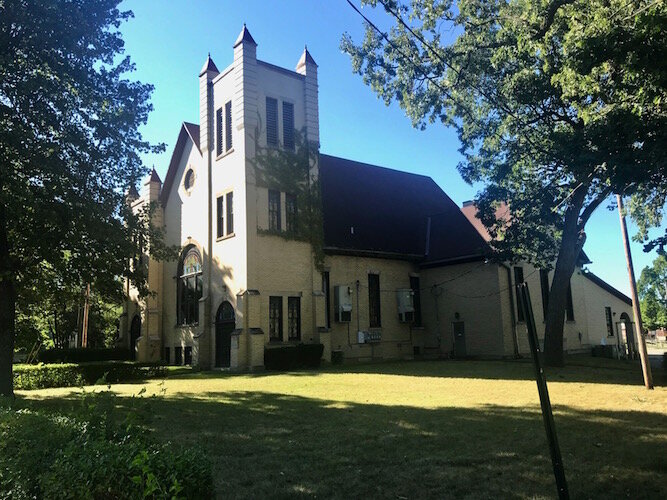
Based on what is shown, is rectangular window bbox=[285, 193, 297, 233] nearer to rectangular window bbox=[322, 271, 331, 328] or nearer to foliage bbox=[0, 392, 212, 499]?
rectangular window bbox=[322, 271, 331, 328]

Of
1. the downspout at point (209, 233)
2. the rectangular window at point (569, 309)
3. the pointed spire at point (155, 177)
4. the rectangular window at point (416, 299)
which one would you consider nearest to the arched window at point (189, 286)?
the downspout at point (209, 233)

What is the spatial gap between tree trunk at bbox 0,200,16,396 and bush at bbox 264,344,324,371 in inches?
441

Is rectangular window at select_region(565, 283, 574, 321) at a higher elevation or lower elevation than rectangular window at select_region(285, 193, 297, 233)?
lower

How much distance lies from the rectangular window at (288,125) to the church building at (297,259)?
0.07m

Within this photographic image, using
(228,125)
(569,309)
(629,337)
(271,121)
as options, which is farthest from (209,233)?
(629,337)

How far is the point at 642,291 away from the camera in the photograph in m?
79.6

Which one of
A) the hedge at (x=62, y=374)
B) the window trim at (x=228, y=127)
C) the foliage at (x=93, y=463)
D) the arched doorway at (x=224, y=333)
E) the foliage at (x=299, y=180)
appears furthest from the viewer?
the window trim at (x=228, y=127)

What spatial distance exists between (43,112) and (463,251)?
22725 millimetres

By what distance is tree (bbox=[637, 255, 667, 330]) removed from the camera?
7601 cm

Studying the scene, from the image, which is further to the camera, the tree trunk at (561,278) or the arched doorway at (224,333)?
the arched doorway at (224,333)

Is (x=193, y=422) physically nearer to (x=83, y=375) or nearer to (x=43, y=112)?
(x=43, y=112)

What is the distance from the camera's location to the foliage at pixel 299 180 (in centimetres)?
2673

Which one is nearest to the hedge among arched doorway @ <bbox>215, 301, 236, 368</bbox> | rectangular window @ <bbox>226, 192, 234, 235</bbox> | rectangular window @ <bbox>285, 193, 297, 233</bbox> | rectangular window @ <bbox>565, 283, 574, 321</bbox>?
arched doorway @ <bbox>215, 301, 236, 368</bbox>

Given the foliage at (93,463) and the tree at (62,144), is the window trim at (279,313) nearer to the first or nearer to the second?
the tree at (62,144)
